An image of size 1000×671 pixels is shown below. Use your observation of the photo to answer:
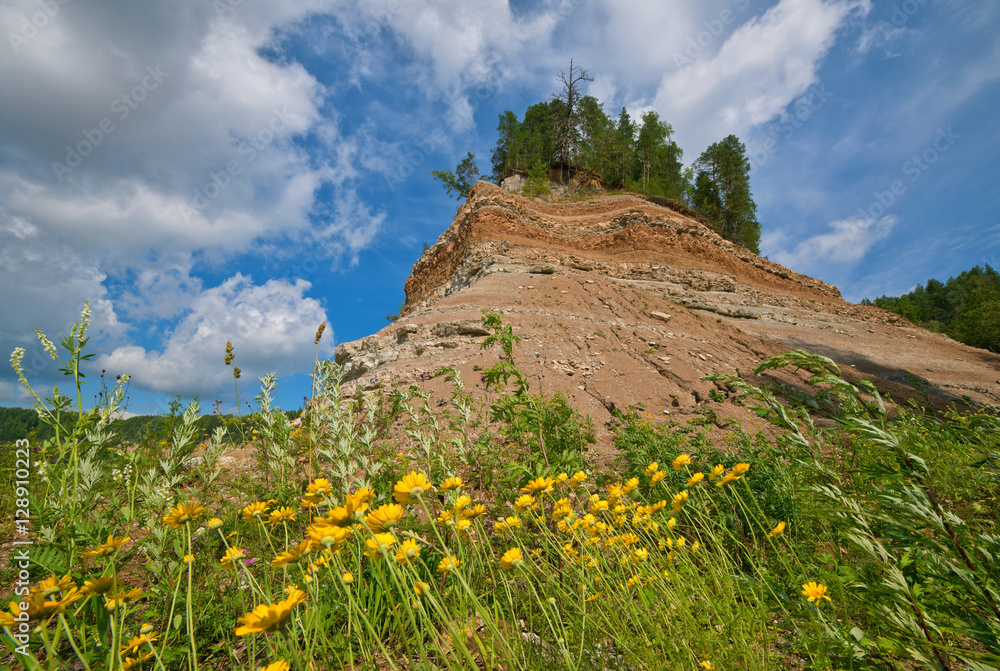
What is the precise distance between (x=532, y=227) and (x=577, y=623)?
17697 millimetres

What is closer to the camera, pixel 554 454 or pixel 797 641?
pixel 797 641

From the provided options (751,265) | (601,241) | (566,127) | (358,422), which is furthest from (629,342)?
(566,127)

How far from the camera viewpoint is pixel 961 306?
136ft

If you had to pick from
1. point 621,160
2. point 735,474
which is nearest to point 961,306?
point 621,160

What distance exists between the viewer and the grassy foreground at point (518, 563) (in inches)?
40.2

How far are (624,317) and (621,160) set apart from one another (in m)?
21.6

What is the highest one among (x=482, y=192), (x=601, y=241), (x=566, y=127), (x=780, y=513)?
(x=566, y=127)

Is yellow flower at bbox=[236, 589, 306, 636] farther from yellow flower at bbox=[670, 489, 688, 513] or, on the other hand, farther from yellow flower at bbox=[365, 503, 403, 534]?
yellow flower at bbox=[670, 489, 688, 513]

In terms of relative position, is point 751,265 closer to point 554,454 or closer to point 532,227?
point 532,227

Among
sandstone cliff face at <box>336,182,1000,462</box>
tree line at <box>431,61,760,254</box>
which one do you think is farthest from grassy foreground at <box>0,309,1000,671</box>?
tree line at <box>431,61,760,254</box>

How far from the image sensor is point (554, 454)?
306cm

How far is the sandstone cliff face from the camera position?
7.52m

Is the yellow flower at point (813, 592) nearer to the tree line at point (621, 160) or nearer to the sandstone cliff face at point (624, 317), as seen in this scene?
the sandstone cliff face at point (624, 317)

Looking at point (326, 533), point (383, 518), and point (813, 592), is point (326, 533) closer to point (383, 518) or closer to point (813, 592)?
point (383, 518)
